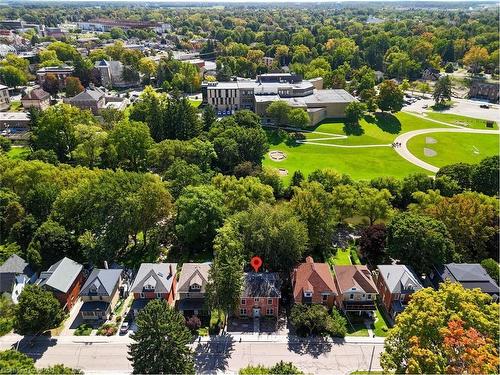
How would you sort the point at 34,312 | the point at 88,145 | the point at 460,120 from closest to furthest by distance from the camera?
the point at 34,312 → the point at 88,145 → the point at 460,120

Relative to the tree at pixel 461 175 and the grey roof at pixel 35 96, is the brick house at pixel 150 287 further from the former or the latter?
the grey roof at pixel 35 96

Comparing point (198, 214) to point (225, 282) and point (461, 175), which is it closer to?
point (225, 282)

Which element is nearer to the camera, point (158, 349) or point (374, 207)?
point (158, 349)

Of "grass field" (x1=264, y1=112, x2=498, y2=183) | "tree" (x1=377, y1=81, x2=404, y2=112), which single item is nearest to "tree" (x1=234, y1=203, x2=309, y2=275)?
"grass field" (x1=264, y1=112, x2=498, y2=183)

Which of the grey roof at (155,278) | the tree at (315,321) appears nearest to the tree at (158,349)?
the grey roof at (155,278)

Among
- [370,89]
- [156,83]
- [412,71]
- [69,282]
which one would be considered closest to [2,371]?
[69,282]

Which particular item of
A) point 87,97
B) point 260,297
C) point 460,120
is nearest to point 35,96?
point 87,97

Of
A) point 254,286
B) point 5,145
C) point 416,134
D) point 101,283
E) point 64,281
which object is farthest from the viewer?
point 416,134
